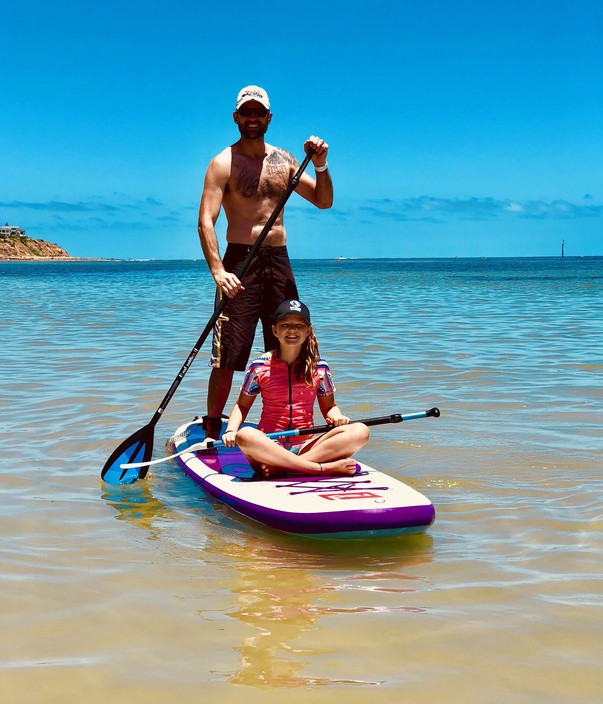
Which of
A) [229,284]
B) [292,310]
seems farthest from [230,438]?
[229,284]

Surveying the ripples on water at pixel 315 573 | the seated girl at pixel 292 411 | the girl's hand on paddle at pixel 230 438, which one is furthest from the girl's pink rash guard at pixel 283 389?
the ripples on water at pixel 315 573

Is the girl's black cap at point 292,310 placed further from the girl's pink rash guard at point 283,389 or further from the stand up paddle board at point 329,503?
the stand up paddle board at point 329,503

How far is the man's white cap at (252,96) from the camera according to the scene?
5.86m

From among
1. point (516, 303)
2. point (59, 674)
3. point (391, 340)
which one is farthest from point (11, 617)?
point (516, 303)

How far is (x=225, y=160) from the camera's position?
6.04 m

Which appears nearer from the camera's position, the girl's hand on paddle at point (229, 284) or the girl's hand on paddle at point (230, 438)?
the girl's hand on paddle at point (230, 438)

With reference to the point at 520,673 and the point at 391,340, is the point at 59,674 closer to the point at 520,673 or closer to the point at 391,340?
the point at 520,673

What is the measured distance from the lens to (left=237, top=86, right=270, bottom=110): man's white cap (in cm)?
586

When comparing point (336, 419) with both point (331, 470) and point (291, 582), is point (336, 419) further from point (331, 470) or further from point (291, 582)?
point (291, 582)

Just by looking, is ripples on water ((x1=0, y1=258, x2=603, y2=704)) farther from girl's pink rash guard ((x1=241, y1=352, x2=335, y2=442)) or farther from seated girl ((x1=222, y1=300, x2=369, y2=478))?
girl's pink rash guard ((x1=241, y1=352, x2=335, y2=442))

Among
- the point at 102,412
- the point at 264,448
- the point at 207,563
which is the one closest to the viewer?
the point at 207,563

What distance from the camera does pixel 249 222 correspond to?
20.3 ft

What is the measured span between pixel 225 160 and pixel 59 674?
13.0 feet

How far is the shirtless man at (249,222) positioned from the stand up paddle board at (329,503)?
47.7 inches
